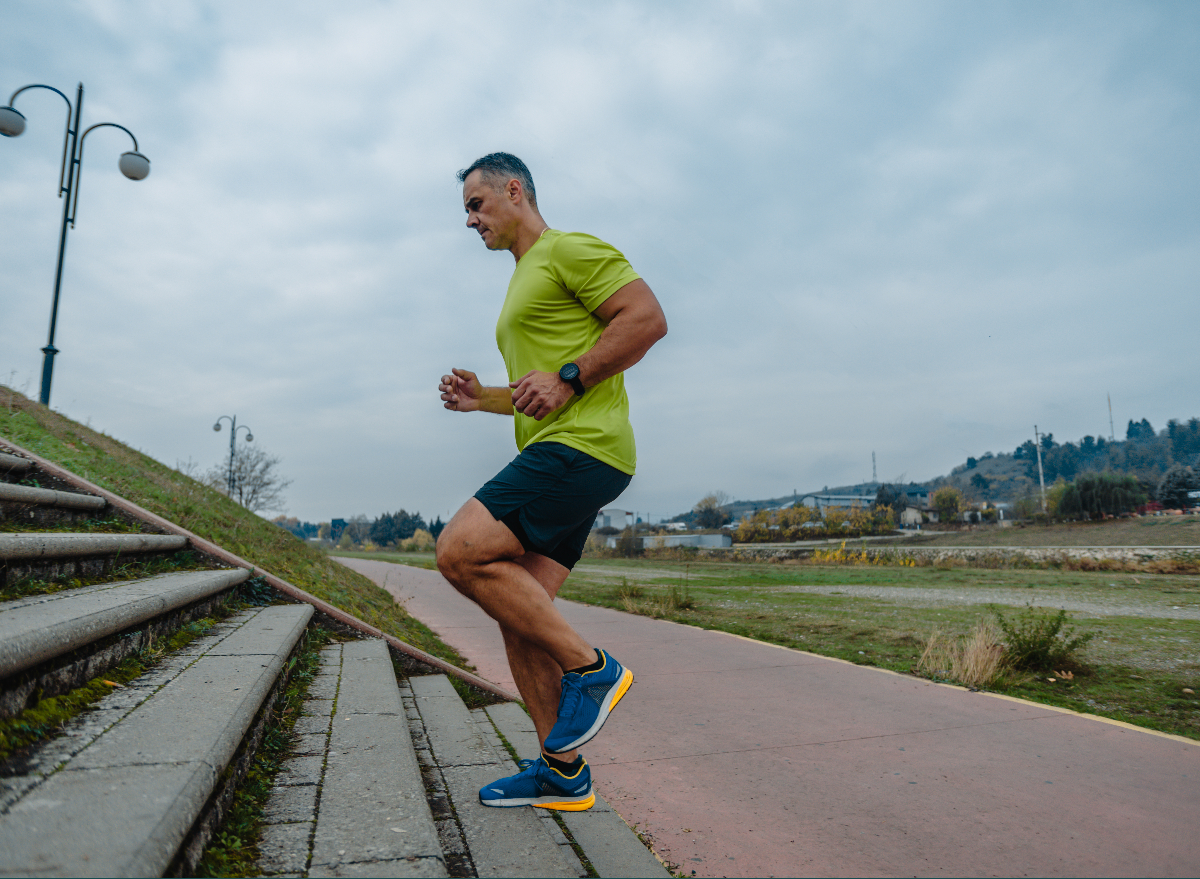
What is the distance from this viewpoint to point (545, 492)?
191 cm

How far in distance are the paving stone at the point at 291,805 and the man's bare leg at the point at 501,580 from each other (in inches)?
26.0

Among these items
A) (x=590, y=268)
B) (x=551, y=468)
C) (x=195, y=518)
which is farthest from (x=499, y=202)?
(x=195, y=518)

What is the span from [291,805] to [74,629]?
28.8 inches

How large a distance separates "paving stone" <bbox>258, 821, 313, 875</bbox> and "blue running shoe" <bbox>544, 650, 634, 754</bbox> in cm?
Answer: 66

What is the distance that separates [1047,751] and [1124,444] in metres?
172

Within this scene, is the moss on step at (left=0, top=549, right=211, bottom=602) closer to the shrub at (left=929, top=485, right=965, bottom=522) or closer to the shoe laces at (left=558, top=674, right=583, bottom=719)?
the shoe laces at (left=558, top=674, right=583, bottom=719)

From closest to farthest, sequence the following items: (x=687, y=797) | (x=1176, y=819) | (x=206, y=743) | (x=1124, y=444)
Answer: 1. (x=206, y=743)
2. (x=1176, y=819)
3. (x=687, y=797)
4. (x=1124, y=444)

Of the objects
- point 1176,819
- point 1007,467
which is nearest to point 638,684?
point 1176,819

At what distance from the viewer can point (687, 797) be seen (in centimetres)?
245

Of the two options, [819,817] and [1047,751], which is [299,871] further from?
[1047,751]

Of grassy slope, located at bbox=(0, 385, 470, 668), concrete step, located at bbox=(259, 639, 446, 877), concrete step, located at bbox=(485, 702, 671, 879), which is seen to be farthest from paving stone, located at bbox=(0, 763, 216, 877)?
grassy slope, located at bbox=(0, 385, 470, 668)

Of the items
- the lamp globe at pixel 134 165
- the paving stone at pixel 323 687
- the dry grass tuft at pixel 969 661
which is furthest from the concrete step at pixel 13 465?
the lamp globe at pixel 134 165

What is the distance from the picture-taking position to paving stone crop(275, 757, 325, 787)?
193cm

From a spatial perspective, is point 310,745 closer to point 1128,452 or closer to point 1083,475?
point 1083,475
